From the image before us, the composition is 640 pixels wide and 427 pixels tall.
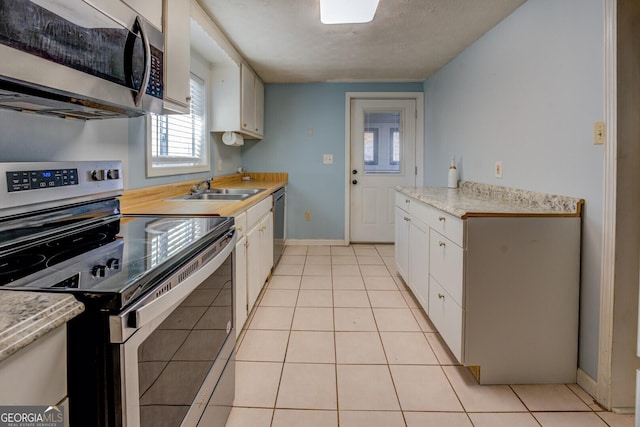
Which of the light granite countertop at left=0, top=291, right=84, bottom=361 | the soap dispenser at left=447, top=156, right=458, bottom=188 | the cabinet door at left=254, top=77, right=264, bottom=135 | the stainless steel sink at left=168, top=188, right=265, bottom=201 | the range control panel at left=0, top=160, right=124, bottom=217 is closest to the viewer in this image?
the light granite countertop at left=0, top=291, right=84, bottom=361

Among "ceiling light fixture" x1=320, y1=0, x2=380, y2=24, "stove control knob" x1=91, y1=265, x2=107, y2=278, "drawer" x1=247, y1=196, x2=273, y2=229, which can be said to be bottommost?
"stove control knob" x1=91, y1=265, x2=107, y2=278

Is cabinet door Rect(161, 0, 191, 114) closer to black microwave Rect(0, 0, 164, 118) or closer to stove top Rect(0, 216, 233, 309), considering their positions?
black microwave Rect(0, 0, 164, 118)

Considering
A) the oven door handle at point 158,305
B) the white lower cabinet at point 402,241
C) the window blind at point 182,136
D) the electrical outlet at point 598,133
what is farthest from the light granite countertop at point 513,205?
the window blind at point 182,136

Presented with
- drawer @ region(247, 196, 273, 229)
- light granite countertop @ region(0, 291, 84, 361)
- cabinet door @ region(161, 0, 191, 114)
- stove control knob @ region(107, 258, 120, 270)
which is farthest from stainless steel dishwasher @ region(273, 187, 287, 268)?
light granite countertop @ region(0, 291, 84, 361)

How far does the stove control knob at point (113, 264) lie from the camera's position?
87 centimetres

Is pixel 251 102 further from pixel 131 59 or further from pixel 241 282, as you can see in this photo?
pixel 131 59

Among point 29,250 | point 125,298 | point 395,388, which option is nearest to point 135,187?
point 29,250

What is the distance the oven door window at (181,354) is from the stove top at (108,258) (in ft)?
0.46

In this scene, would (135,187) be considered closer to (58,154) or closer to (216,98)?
(58,154)

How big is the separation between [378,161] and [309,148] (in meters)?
0.91

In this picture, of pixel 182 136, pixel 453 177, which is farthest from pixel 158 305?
pixel 453 177

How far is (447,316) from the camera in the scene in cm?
204

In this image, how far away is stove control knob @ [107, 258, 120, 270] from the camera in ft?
2.86

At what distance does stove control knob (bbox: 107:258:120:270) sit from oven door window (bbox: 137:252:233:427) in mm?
173
